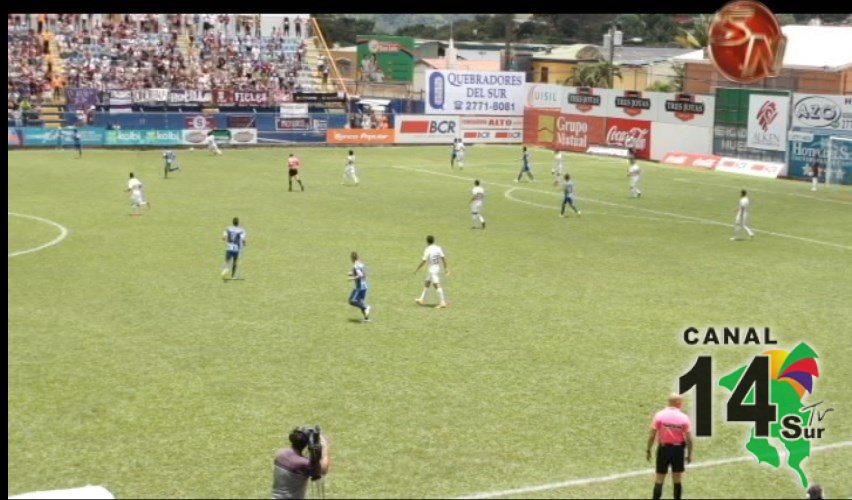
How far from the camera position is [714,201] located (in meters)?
48.3

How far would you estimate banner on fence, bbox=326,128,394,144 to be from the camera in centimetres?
7612

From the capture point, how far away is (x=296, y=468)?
11.4 m

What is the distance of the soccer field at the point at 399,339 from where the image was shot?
15.1 meters

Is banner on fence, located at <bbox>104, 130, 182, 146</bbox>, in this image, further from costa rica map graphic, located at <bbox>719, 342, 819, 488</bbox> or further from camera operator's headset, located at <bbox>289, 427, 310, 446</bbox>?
camera operator's headset, located at <bbox>289, 427, 310, 446</bbox>

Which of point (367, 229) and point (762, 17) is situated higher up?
point (762, 17)

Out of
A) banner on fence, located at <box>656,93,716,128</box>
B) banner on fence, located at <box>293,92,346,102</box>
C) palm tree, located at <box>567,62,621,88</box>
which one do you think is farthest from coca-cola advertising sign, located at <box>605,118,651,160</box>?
palm tree, located at <box>567,62,621,88</box>

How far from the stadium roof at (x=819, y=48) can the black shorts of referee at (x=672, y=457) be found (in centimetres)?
5142

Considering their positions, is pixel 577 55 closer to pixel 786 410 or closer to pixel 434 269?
pixel 434 269

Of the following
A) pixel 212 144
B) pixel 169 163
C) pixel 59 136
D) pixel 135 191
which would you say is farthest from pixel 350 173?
pixel 59 136

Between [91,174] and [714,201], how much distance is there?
98.7 feet

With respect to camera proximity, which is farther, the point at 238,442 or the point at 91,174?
the point at 91,174

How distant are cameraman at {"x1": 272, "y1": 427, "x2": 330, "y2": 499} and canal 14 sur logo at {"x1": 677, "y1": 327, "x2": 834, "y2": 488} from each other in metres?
6.74
